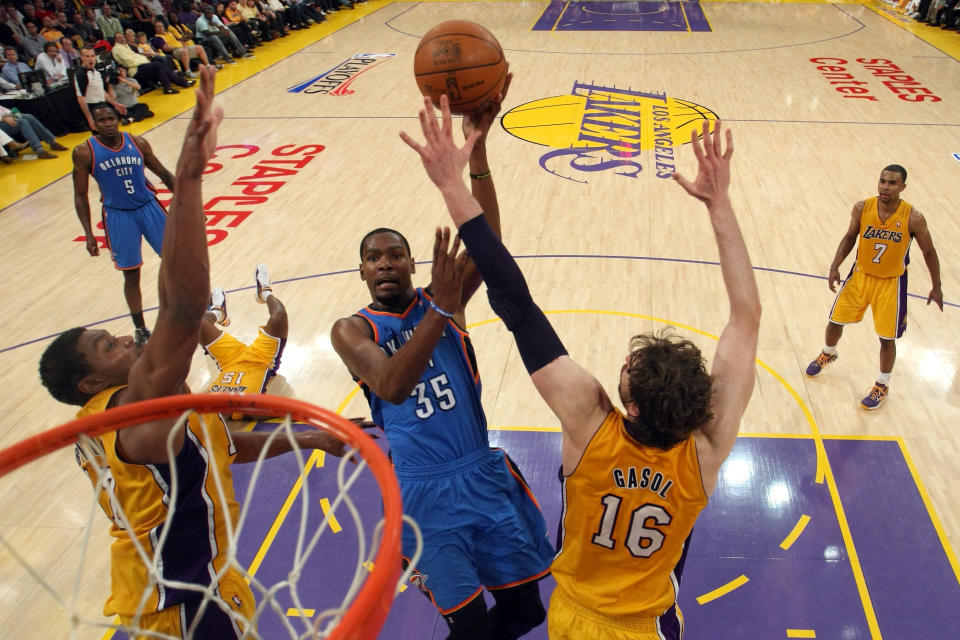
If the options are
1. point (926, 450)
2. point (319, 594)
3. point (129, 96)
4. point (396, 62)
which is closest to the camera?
point (319, 594)

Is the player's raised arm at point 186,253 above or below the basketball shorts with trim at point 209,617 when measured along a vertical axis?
above

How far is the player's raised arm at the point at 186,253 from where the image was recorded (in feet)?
5.48

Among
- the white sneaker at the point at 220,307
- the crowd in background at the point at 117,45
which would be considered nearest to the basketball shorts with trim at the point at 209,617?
the white sneaker at the point at 220,307

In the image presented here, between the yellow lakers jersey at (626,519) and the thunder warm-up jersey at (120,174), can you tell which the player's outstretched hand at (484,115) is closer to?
the yellow lakers jersey at (626,519)

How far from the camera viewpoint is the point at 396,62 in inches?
604

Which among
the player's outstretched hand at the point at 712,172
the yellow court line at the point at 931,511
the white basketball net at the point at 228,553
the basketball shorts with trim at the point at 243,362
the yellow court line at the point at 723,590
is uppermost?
the player's outstretched hand at the point at 712,172

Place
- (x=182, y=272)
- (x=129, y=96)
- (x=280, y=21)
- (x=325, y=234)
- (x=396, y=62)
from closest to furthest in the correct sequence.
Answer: (x=182, y=272) < (x=325, y=234) < (x=129, y=96) < (x=396, y=62) < (x=280, y=21)

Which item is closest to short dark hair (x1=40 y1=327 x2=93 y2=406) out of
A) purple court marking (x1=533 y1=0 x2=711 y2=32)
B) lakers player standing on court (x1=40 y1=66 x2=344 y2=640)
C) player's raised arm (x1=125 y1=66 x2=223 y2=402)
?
lakers player standing on court (x1=40 y1=66 x2=344 y2=640)

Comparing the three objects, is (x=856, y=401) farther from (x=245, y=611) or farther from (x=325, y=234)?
(x=325, y=234)

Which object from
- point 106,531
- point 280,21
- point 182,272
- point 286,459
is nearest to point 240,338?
point 286,459

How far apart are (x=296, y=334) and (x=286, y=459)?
1703 millimetres

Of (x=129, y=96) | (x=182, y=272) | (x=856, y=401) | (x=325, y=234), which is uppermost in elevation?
(x=182, y=272)

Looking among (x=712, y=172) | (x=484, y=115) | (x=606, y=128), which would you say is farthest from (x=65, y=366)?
(x=606, y=128)

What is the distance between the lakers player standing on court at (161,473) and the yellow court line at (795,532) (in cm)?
267
